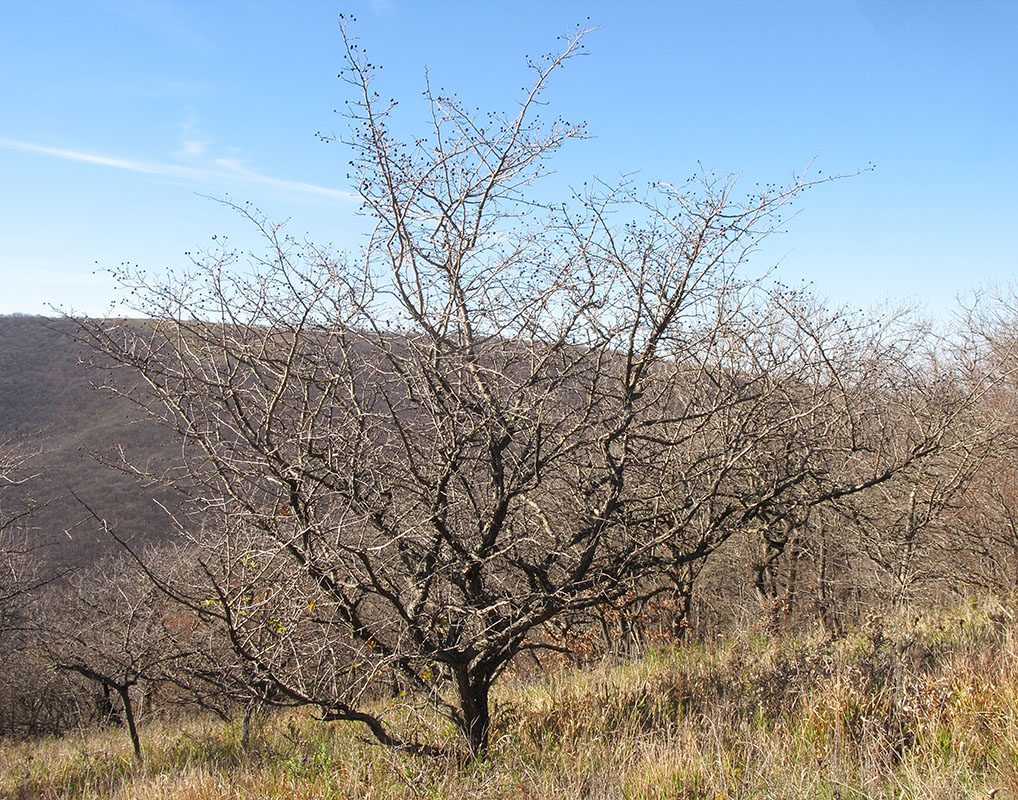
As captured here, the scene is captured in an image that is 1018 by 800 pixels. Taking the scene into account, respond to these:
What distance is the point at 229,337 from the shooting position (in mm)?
3754

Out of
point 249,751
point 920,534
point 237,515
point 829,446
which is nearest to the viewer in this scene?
point 237,515

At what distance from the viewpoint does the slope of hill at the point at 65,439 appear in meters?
24.0

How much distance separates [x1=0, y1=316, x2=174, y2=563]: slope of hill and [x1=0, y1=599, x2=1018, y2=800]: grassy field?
42.3 ft

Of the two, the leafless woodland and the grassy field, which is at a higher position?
the leafless woodland

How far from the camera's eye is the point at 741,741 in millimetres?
3174

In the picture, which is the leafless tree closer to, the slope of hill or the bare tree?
the bare tree

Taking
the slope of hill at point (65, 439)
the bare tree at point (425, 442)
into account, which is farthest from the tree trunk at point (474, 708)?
the slope of hill at point (65, 439)

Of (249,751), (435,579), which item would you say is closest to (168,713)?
(249,751)

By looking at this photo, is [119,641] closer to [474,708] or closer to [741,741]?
[474,708]

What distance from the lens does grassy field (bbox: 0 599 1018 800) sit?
2.69 m

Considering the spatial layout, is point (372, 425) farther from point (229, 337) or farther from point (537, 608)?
point (537, 608)

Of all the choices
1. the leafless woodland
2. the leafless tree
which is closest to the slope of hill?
the leafless tree

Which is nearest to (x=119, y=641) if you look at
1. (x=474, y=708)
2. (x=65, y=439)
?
(x=474, y=708)

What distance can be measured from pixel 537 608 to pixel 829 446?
1950 millimetres
